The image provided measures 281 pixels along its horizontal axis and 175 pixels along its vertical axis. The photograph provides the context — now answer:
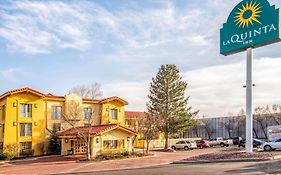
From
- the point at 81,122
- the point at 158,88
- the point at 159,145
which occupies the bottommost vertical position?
the point at 159,145

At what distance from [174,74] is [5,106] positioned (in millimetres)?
22736

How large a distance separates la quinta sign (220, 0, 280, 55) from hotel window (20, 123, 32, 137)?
25358 mm

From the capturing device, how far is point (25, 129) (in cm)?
4356

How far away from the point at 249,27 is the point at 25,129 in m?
28.5

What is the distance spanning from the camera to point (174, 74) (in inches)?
2024

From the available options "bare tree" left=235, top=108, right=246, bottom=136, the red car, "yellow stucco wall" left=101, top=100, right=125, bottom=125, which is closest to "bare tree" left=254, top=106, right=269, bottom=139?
"bare tree" left=235, top=108, right=246, bottom=136

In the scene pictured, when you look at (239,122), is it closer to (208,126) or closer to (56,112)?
(208,126)

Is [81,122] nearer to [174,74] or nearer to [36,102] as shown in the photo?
[36,102]

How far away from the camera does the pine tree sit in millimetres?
50438

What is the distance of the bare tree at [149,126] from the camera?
134ft

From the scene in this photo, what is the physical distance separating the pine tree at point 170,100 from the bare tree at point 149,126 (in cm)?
497

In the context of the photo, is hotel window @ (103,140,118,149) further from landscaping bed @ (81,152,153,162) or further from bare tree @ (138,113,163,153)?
bare tree @ (138,113,163,153)

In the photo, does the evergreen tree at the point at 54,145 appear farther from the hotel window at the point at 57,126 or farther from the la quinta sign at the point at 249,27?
the la quinta sign at the point at 249,27

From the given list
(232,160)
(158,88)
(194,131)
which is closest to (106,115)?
(158,88)
